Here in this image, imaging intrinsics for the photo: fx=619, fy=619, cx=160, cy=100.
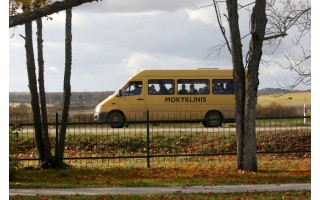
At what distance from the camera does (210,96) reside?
29.0 meters

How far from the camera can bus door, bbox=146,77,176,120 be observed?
28.9 metres

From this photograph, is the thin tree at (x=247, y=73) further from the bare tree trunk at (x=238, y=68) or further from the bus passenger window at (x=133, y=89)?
the bus passenger window at (x=133, y=89)

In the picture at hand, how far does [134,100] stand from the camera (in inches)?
1139

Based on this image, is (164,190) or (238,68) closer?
(164,190)

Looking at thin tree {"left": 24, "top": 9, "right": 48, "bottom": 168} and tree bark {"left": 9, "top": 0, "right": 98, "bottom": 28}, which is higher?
tree bark {"left": 9, "top": 0, "right": 98, "bottom": 28}

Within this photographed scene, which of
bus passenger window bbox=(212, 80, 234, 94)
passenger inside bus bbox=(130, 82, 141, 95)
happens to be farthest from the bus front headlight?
bus passenger window bbox=(212, 80, 234, 94)

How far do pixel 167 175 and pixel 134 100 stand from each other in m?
13.8

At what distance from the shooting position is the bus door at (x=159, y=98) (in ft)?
94.7

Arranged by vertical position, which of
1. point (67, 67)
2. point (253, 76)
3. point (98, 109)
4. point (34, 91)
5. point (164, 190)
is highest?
point (67, 67)

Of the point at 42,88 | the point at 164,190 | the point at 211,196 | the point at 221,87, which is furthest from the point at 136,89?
the point at 211,196

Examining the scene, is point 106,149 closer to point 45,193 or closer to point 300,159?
point 300,159

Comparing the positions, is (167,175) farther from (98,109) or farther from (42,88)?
(98,109)

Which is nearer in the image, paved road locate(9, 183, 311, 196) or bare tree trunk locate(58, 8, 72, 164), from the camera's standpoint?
paved road locate(9, 183, 311, 196)

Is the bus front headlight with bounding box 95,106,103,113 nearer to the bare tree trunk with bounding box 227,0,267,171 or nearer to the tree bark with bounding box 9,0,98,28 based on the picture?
the bare tree trunk with bounding box 227,0,267,171
